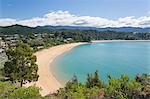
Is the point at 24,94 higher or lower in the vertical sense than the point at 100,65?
higher

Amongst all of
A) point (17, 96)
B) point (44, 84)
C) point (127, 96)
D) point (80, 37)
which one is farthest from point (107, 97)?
point (80, 37)

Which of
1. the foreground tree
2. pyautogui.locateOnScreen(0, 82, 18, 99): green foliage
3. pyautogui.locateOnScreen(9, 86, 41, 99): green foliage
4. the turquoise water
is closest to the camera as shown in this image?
pyautogui.locateOnScreen(9, 86, 41, 99): green foliage

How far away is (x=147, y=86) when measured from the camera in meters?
8.57

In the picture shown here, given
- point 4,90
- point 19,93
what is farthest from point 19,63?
point 19,93

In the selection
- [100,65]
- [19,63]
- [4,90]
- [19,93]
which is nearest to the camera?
[19,93]

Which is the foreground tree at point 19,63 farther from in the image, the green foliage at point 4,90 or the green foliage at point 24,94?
the green foliage at point 24,94

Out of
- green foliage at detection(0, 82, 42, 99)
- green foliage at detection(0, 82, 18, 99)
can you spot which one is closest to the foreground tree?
green foliage at detection(0, 82, 18, 99)

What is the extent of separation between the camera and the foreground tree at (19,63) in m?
11.2

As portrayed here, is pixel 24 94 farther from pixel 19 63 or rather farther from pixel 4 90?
pixel 19 63

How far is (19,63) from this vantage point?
11.4m

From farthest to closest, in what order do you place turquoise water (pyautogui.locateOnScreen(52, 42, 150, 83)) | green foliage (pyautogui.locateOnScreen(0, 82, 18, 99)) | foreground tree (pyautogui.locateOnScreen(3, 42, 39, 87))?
turquoise water (pyautogui.locateOnScreen(52, 42, 150, 83)) → foreground tree (pyautogui.locateOnScreen(3, 42, 39, 87)) → green foliage (pyautogui.locateOnScreen(0, 82, 18, 99))

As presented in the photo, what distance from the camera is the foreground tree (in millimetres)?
11187

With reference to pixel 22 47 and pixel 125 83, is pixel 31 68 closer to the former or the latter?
pixel 22 47

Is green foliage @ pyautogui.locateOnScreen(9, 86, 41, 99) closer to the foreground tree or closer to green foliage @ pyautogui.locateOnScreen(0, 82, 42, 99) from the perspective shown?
green foliage @ pyautogui.locateOnScreen(0, 82, 42, 99)
